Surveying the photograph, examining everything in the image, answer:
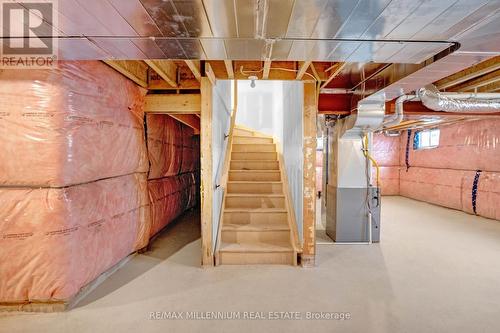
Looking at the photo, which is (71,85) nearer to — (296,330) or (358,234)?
(296,330)

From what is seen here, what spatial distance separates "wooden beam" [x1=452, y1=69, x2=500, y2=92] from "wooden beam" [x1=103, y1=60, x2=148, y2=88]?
4.18m

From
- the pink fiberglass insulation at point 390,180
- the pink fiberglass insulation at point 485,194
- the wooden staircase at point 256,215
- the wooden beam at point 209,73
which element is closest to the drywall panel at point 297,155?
the wooden staircase at point 256,215

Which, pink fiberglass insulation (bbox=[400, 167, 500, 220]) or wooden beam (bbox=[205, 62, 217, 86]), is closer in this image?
wooden beam (bbox=[205, 62, 217, 86])

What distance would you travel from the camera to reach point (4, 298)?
2.10 m

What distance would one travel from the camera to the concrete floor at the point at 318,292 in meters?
2.00

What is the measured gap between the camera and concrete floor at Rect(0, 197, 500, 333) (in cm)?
200

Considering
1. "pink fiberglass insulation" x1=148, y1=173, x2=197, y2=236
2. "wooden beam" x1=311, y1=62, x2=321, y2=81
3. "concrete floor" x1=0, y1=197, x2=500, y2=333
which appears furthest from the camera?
"pink fiberglass insulation" x1=148, y1=173, x2=197, y2=236

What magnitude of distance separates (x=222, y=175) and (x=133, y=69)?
1.89 m

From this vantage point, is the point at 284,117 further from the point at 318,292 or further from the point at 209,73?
the point at 318,292

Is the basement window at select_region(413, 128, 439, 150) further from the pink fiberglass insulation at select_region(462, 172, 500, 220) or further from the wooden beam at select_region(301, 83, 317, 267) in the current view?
the wooden beam at select_region(301, 83, 317, 267)

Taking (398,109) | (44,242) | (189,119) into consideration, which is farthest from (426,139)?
(44,242)

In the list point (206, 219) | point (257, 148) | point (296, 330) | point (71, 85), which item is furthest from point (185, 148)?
point (296, 330)

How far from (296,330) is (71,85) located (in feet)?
8.52
